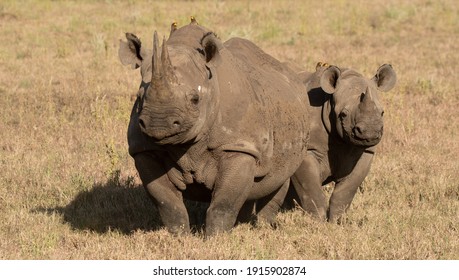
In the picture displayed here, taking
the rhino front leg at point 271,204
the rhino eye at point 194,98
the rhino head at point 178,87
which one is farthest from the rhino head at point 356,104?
the rhino eye at point 194,98

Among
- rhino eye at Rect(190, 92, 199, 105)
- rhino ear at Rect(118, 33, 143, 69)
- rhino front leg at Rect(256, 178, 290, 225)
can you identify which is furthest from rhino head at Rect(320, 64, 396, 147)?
rhino eye at Rect(190, 92, 199, 105)

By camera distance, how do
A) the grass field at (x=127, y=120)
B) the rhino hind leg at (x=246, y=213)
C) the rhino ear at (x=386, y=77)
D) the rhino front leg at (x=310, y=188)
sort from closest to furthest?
the grass field at (x=127, y=120)
the rhino hind leg at (x=246, y=213)
the rhino front leg at (x=310, y=188)
the rhino ear at (x=386, y=77)

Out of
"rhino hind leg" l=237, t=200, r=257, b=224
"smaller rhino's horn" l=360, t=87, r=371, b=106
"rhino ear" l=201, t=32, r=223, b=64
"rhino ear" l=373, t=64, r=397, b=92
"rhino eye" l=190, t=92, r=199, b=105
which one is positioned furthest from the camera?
"rhino ear" l=373, t=64, r=397, b=92

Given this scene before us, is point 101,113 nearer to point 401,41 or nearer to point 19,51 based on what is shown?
Answer: point 19,51

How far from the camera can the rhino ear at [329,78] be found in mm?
9070

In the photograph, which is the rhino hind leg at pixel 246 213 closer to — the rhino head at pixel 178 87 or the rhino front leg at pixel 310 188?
the rhino front leg at pixel 310 188

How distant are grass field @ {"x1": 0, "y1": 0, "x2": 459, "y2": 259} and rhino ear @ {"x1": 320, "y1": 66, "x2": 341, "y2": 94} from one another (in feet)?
3.96

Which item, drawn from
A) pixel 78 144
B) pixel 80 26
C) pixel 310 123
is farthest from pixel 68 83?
pixel 310 123

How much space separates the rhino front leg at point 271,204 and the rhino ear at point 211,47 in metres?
2.15

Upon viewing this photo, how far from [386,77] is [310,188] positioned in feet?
4.52

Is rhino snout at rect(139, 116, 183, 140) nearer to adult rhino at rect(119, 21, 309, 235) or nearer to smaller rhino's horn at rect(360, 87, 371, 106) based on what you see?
adult rhino at rect(119, 21, 309, 235)

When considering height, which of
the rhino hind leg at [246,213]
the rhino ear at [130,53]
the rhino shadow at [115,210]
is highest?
the rhino ear at [130,53]

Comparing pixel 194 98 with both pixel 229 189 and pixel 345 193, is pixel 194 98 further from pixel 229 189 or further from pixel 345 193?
pixel 345 193

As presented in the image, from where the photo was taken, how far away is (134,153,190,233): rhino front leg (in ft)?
24.0
